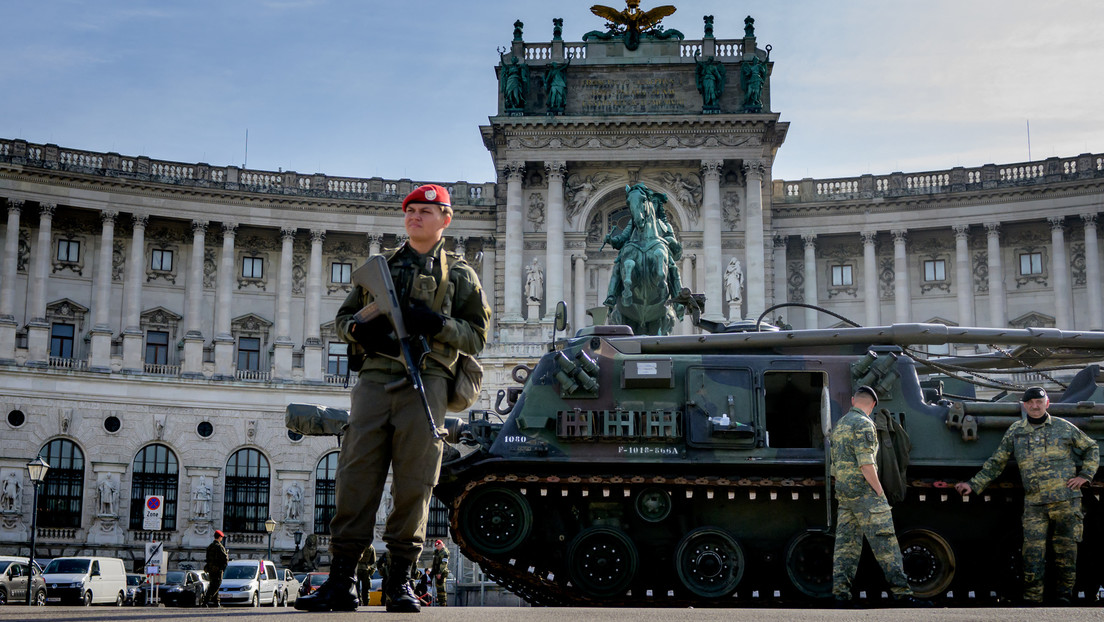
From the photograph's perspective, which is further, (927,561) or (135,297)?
(135,297)

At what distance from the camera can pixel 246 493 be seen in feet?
163

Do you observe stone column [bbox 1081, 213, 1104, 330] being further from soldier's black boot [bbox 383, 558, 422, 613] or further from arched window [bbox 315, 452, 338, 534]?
soldier's black boot [bbox 383, 558, 422, 613]

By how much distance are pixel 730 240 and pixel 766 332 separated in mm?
37541

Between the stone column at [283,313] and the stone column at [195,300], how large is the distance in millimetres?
3128

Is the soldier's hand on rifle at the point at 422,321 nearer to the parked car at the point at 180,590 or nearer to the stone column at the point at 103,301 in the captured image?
the parked car at the point at 180,590

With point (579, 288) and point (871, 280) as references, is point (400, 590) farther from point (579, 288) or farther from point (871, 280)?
point (871, 280)

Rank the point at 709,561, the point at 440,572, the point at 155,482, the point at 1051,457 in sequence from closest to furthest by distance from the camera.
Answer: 1. the point at 1051,457
2. the point at 709,561
3. the point at 440,572
4. the point at 155,482

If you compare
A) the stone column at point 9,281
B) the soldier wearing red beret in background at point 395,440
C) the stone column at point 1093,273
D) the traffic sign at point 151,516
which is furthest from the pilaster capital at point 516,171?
the soldier wearing red beret in background at point 395,440

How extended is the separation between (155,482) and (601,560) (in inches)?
1402

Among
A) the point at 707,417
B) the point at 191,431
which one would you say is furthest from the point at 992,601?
the point at 191,431

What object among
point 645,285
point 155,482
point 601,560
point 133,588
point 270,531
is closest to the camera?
point 601,560

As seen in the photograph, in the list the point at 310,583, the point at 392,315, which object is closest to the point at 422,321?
the point at 392,315

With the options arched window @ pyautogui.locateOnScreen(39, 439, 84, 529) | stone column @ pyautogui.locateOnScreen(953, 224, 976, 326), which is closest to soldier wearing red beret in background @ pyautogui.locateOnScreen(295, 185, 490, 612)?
arched window @ pyautogui.locateOnScreen(39, 439, 84, 529)

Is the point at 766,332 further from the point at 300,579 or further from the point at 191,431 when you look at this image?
the point at 191,431
